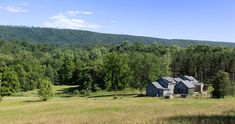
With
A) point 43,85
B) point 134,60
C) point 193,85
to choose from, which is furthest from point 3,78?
point 193,85

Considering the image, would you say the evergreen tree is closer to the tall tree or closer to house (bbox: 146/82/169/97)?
house (bbox: 146/82/169/97)

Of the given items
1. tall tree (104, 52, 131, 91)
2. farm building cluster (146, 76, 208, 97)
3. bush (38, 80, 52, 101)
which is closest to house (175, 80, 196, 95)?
farm building cluster (146, 76, 208, 97)

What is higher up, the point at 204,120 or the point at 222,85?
the point at 204,120

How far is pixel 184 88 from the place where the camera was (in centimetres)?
9712

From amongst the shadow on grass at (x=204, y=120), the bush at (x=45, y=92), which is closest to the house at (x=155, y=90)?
the bush at (x=45, y=92)

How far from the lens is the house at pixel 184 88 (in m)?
96.2

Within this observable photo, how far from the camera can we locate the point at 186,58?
14075 centimetres

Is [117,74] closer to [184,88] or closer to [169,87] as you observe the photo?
[169,87]

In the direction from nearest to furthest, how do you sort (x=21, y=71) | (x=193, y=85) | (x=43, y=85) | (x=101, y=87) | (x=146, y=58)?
1. (x=43, y=85)
2. (x=193, y=85)
3. (x=146, y=58)
4. (x=101, y=87)
5. (x=21, y=71)

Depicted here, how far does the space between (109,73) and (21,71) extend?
112ft

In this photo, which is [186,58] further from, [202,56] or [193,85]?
[193,85]

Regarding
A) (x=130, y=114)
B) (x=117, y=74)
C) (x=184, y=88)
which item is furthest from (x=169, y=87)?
(x=130, y=114)

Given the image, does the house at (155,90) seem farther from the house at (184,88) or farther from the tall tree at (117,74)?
the tall tree at (117,74)

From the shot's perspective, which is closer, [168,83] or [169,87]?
[168,83]
